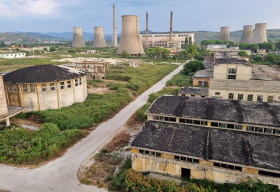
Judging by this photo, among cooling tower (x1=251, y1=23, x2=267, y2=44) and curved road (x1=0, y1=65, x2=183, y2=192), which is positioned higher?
cooling tower (x1=251, y1=23, x2=267, y2=44)

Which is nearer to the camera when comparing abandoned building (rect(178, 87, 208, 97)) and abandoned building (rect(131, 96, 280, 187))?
abandoned building (rect(131, 96, 280, 187))

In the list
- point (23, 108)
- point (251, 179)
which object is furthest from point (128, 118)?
point (251, 179)

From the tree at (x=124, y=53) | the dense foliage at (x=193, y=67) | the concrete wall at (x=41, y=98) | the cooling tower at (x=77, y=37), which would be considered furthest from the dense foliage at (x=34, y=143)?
the cooling tower at (x=77, y=37)

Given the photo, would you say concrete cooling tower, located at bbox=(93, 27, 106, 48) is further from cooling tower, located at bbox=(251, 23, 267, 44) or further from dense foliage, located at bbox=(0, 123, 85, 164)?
dense foliage, located at bbox=(0, 123, 85, 164)

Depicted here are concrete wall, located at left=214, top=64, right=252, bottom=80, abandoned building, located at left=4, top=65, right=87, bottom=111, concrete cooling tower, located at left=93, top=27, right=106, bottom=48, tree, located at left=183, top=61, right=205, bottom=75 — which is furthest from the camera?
concrete cooling tower, located at left=93, top=27, right=106, bottom=48

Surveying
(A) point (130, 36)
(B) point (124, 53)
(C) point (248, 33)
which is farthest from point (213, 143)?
(C) point (248, 33)

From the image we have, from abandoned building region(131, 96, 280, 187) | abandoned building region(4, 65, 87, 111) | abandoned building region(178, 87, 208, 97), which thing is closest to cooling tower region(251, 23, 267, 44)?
abandoned building region(178, 87, 208, 97)

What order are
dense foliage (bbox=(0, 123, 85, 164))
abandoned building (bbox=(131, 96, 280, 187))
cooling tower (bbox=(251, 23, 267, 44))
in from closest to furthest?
1. abandoned building (bbox=(131, 96, 280, 187))
2. dense foliage (bbox=(0, 123, 85, 164))
3. cooling tower (bbox=(251, 23, 267, 44))

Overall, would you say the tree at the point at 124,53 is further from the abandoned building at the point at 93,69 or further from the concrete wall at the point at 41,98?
the concrete wall at the point at 41,98

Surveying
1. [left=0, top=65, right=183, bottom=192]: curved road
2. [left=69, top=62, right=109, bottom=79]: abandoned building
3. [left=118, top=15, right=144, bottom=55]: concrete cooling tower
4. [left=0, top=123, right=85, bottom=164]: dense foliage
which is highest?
[left=118, top=15, right=144, bottom=55]: concrete cooling tower
